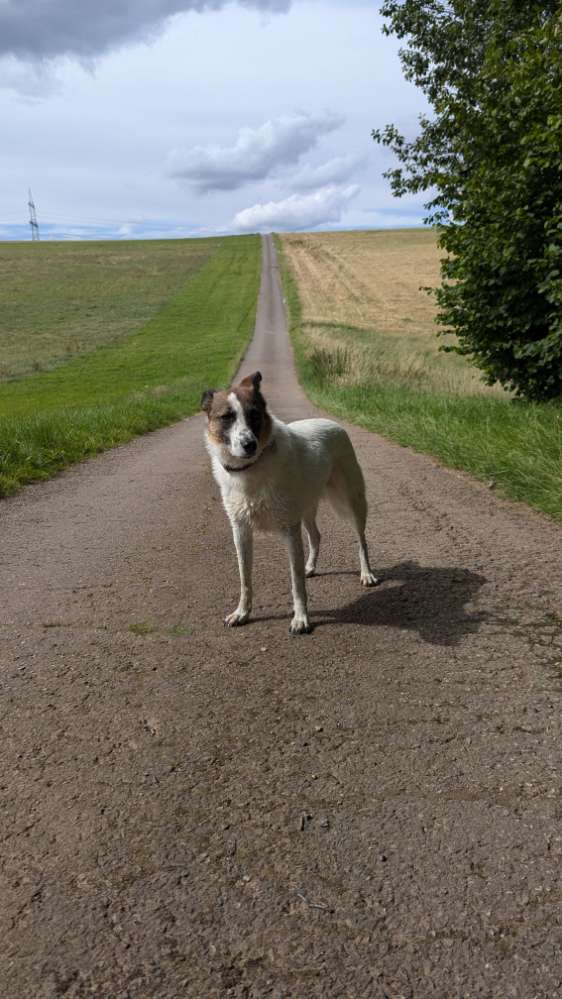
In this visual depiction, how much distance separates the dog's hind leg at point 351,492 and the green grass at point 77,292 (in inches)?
1181

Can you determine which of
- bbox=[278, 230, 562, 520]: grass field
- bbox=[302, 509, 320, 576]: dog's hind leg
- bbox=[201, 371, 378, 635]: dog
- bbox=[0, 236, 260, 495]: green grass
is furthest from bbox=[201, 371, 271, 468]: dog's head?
bbox=[0, 236, 260, 495]: green grass

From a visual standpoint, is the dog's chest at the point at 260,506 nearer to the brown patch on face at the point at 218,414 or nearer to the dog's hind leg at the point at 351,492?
the brown patch on face at the point at 218,414

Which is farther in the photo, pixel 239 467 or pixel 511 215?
pixel 511 215

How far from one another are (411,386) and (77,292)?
2090 inches

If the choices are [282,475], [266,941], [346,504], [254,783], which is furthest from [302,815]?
[346,504]

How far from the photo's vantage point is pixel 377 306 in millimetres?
49406

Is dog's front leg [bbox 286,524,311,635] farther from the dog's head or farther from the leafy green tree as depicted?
the leafy green tree

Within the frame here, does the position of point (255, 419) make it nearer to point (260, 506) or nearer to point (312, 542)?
point (260, 506)

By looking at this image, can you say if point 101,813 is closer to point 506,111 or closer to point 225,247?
point 506,111

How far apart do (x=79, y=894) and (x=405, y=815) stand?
3.99 ft

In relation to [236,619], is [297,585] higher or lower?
higher

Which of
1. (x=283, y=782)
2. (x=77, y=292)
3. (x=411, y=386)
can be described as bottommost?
(x=411, y=386)

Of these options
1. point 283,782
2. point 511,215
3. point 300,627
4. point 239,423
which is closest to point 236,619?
point 300,627

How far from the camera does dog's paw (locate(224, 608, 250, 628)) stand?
445cm
